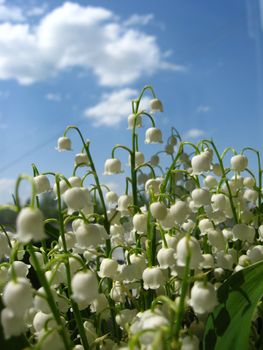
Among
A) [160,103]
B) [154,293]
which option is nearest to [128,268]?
[154,293]

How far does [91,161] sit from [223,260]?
168mm

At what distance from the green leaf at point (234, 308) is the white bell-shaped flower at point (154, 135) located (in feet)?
0.95

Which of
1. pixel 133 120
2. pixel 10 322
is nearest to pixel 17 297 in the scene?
pixel 10 322

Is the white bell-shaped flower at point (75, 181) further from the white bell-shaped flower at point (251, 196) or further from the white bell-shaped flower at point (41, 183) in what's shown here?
the white bell-shaped flower at point (251, 196)

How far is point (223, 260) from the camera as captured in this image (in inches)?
22.0

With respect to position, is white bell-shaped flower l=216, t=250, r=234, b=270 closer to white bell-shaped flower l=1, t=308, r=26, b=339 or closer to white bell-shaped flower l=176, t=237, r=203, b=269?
white bell-shaped flower l=176, t=237, r=203, b=269

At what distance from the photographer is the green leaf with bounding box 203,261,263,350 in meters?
0.44

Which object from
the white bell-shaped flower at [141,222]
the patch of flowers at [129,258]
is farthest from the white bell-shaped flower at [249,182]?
the white bell-shaped flower at [141,222]

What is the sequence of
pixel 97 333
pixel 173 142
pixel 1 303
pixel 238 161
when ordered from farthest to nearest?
pixel 173 142 < pixel 238 161 < pixel 97 333 < pixel 1 303

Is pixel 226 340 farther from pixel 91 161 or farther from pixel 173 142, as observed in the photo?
pixel 173 142

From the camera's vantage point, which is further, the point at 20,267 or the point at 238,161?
the point at 238,161

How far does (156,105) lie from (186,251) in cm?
40

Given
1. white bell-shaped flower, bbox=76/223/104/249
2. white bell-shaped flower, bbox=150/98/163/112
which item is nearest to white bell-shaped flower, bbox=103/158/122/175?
white bell-shaped flower, bbox=150/98/163/112

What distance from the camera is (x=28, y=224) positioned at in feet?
1.13
